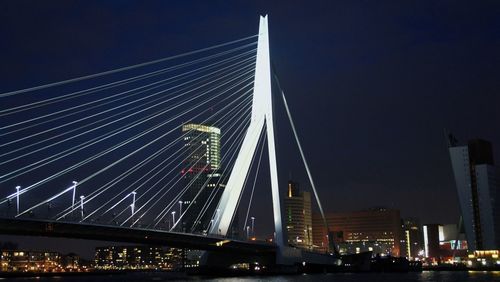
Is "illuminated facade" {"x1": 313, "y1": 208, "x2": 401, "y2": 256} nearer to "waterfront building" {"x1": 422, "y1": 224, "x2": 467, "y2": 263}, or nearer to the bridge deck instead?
"waterfront building" {"x1": 422, "y1": 224, "x2": 467, "y2": 263}

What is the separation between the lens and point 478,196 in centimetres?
11350

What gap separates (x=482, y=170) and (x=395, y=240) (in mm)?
71808

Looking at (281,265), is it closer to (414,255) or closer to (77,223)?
(77,223)

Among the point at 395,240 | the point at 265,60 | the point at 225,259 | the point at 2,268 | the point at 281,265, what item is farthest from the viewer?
the point at 395,240

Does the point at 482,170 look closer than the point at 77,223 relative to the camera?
No

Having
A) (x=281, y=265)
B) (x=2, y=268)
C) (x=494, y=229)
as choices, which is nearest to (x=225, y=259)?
(x=281, y=265)

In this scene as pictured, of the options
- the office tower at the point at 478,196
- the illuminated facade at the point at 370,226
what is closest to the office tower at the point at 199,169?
the office tower at the point at 478,196

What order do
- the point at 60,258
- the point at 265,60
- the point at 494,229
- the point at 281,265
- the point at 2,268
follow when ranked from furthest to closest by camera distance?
the point at 60,258, the point at 2,268, the point at 494,229, the point at 281,265, the point at 265,60

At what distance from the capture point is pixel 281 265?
60.8m

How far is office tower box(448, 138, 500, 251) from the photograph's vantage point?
368ft

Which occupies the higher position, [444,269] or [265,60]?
[265,60]

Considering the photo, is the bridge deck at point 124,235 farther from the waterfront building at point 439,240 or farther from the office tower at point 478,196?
the waterfront building at point 439,240

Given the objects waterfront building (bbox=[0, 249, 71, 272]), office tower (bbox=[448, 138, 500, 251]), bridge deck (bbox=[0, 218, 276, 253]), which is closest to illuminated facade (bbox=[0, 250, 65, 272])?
waterfront building (bbox=[0, 249, 71, 272])

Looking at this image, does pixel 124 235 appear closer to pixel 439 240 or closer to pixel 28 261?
pixel 28 261
